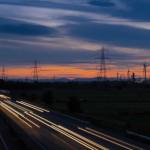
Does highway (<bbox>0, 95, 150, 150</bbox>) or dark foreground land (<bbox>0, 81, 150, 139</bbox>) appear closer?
highway (<bbox>0, 95, 150, 150</bbox>)

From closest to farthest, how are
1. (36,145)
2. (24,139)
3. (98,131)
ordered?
(36,145)
(24,139)
(98,131)

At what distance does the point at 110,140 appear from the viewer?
32250 mm

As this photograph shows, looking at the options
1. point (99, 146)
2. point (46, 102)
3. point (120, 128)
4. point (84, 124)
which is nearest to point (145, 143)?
point (99, 146)

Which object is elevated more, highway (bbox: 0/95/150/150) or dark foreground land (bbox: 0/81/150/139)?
highway (bbox: 0/95/150/150)

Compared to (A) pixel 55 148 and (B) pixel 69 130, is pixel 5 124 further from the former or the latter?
(A) pixel 55 148

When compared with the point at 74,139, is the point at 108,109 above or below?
below

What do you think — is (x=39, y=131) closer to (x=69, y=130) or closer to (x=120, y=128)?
(x=69, y=130)

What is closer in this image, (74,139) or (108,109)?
(74,139)

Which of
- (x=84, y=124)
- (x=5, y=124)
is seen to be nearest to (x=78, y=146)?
(x=84, y=124)

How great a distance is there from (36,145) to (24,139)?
4.39 meters

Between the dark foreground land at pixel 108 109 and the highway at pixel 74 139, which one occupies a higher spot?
the highway at pixel 74 139

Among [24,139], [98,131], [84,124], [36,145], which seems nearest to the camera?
[36,145]

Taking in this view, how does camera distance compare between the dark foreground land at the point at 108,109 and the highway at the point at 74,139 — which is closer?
the highway at the point at 74,139

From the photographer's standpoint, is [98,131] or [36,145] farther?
[98,131]
